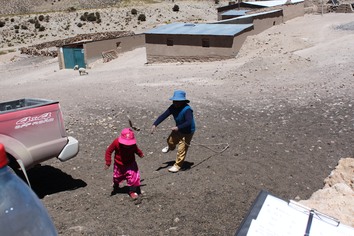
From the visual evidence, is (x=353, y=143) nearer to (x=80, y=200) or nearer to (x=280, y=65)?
(x=80, y=200)

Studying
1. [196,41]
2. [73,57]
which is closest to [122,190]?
[196,41]

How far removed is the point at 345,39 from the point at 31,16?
58135 millimetres

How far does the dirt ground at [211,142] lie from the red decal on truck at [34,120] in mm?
1407

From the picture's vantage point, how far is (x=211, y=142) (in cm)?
1075

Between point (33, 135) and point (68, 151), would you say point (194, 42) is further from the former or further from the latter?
point (33, 135)

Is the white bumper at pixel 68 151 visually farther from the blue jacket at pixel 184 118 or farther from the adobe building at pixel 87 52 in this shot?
the adobe building at pixel 87 52

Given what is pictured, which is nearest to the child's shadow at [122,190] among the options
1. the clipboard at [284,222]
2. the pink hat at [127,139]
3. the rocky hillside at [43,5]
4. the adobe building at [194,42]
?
the pink hat at [127,139]

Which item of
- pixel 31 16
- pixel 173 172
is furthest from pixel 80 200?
pixel 31 16

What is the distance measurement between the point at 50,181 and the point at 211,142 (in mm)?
3939

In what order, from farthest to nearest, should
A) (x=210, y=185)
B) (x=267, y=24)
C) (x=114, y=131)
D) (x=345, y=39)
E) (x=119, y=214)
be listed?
(x=267, y=24)
(x=345, y=39)
(x=114, y=131)
(x=210, y=185)
(x=119, y=214)

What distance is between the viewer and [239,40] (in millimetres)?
26484

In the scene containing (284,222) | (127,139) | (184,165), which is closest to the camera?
(284,222)

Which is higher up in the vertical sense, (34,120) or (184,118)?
(34,120)

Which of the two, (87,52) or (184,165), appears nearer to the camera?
(184,165)
